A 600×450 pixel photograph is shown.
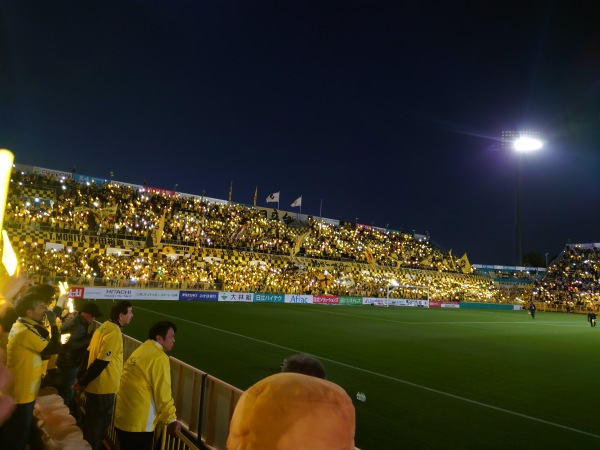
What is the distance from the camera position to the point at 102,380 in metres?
4.55

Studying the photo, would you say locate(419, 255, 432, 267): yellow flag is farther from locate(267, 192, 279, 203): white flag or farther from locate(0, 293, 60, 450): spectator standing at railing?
locate(0, 293, 60, 450): spectator standing at railing

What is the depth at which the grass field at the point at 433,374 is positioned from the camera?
22.0 ft

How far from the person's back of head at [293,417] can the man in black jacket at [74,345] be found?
15.7ft

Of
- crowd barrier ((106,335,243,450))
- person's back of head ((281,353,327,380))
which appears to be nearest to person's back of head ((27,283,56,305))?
crowd barrier ((106,335,243,450))

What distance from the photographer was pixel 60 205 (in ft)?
101

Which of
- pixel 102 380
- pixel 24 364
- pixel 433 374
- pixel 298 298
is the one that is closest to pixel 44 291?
pixel 24 364

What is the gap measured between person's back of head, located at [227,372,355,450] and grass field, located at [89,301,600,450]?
5143 mm

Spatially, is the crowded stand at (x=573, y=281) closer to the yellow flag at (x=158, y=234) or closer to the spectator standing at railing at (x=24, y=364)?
the yellow flag at (x=158, y=234)

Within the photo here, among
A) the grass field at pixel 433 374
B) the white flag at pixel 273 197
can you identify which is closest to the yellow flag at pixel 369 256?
the white flag at pixel 273 197

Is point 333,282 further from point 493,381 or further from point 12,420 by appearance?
point 12,420

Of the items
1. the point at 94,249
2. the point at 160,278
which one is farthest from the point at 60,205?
the point at 160,278

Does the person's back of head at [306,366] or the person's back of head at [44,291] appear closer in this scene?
the person's back of head at [306,366]

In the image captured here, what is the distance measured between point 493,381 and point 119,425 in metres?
9.46

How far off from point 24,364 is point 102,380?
2.50 feet
